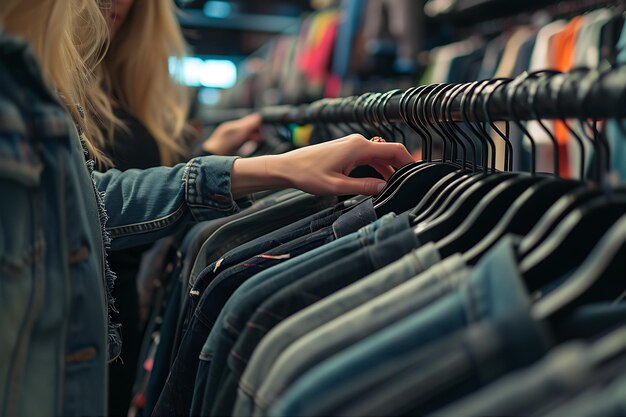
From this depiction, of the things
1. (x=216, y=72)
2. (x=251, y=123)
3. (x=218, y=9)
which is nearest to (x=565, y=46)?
(x=251, y=123)

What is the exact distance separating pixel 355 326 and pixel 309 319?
0.05 metres

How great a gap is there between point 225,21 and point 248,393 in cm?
512

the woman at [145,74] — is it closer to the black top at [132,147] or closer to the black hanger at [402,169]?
the black top at [132,147]

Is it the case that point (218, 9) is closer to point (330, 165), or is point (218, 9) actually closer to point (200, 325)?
point (330, 165)

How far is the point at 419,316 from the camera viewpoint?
0.46 m

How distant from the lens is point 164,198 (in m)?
0.89

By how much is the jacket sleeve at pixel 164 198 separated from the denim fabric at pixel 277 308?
0.32m

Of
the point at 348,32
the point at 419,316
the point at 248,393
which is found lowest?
the point at 248,393

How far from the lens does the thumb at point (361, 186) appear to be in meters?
0.81

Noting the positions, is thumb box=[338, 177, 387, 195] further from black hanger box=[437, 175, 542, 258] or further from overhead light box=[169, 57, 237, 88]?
overhead light box=[169, 57, 237, 88]

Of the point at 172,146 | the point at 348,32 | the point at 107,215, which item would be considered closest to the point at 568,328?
the point at 107,215

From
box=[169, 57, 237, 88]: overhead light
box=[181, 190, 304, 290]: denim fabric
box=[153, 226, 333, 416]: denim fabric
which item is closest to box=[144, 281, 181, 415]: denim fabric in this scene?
box=[181, 190, 304, 290]: denim fabric

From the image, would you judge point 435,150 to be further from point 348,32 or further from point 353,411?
point 353,411

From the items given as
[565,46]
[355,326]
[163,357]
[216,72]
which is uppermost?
[565,46]
